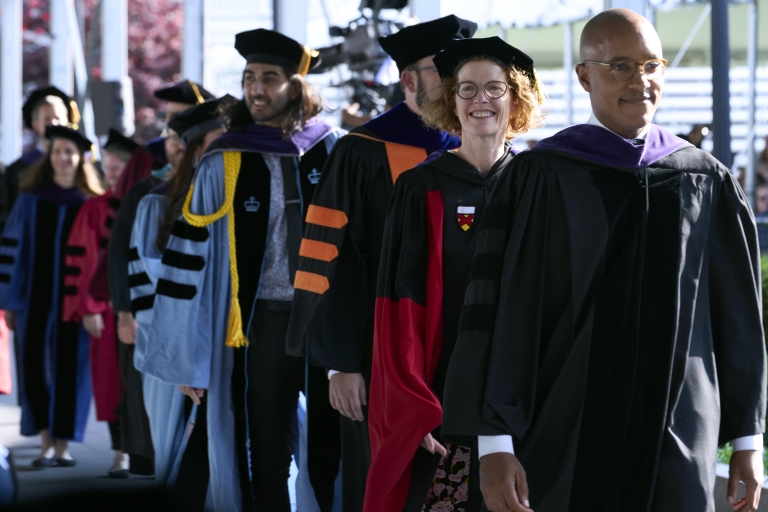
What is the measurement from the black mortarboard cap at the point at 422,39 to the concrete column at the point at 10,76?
1300 centimetres

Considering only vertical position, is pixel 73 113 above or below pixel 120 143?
above

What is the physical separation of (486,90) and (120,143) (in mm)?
4388

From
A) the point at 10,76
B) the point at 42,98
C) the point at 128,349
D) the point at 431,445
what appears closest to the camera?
the point at 431,445

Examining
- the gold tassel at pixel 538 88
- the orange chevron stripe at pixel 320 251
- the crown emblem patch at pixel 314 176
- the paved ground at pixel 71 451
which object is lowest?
the paved ground at pixel 71 451

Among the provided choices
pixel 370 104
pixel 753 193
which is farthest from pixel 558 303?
pixel 753 193

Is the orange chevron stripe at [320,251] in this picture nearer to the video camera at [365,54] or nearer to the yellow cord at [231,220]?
the yellow cord at [231,220]

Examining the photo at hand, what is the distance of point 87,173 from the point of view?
23.7 ft

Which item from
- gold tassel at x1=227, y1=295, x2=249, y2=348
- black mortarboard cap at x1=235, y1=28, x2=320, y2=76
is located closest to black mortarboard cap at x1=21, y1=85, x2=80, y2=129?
black mortarboard cap at x1=235, y1=28, x2=320, y2=76

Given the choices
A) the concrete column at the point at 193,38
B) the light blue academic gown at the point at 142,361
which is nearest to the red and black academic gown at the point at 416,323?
the light blue academic gown at the point at 142,361

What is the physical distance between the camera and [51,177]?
725 cm

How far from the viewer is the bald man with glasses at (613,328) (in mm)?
2436

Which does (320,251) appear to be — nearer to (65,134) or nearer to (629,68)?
(629,68)

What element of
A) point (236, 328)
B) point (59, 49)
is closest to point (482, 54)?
point (236, 328)

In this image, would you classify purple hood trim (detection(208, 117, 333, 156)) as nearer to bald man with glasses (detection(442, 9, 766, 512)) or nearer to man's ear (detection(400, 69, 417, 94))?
man's ear (detection(400, 69, 417, 94))
